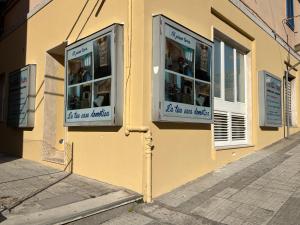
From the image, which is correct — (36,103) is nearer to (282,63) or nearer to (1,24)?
(1,24)

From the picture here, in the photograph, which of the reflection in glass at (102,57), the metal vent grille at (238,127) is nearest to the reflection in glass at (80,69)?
the reflection in glass at (102,57)

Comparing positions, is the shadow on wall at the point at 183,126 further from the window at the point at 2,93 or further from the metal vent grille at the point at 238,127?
the window at the point at 2,93

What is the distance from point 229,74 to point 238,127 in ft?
5.00

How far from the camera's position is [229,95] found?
930 cm

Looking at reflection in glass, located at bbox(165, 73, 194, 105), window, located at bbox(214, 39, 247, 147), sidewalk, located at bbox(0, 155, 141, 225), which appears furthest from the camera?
window, located at bbox(214, 39, 247, 147)

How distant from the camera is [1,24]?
13258 mm

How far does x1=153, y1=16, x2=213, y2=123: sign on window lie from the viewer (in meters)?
6.01

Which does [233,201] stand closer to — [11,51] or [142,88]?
[142,88]

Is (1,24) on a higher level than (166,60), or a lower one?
higher

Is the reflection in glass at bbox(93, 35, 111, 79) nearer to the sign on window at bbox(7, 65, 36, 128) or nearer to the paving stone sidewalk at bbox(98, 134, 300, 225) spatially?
the paving stone sidewalk at bbox(98, 134, 300, 225)

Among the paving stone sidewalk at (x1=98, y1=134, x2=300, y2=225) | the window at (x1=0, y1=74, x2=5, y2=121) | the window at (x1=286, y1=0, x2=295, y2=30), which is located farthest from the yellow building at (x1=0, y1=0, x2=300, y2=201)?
the window at (x1=286, y1=0, x2=295, y2=30)

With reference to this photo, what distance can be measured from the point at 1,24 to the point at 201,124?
9.75m

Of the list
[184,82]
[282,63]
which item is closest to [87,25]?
[184,82]

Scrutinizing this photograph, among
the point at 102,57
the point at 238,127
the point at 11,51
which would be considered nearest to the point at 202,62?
the point at 102,57
